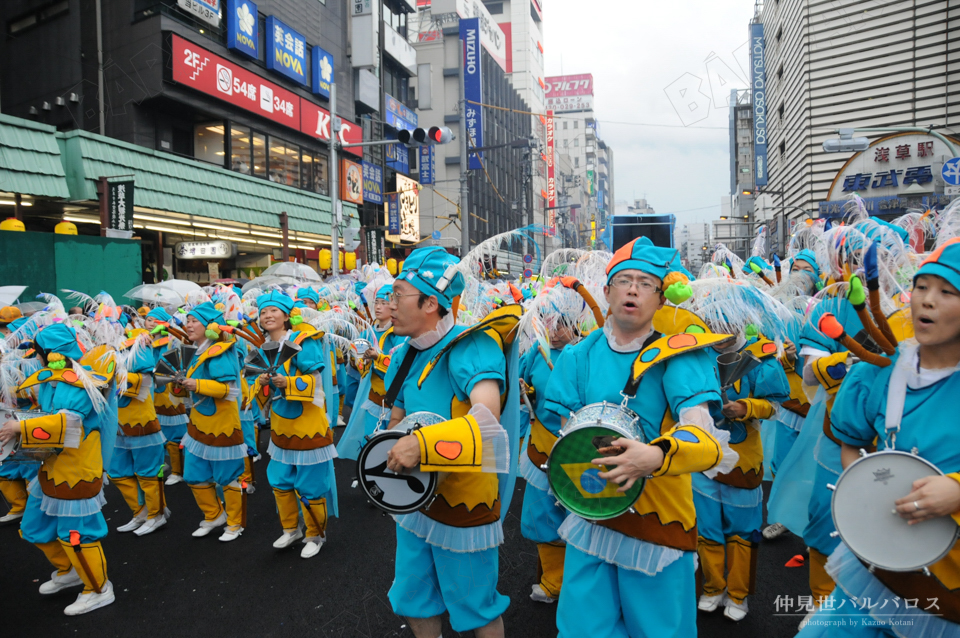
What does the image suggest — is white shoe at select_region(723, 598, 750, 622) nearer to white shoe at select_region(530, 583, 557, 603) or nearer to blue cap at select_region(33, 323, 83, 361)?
white shoe at select_region(530, 583, 557, 603)

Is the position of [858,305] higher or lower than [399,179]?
lower

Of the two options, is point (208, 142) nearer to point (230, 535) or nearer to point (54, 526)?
point (230, 535)

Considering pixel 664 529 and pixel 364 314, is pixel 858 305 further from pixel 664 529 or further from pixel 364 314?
pixel 364 314

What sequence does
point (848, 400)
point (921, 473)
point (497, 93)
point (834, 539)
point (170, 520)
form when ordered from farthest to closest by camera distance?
point (497, 93) < point (170, 520) < point (834, 539) < point (848, 400) < point (921, 473)

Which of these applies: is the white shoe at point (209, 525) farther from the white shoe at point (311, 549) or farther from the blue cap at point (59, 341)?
the blue cap at point (59, 341)

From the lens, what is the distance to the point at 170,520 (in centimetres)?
608

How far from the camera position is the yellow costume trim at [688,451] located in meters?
2.02

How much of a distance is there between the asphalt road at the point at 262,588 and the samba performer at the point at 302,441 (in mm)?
317

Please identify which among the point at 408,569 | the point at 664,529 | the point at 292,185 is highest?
the point at 292,185

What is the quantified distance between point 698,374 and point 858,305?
24.4 inches

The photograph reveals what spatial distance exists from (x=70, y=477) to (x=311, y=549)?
1938 millimetres

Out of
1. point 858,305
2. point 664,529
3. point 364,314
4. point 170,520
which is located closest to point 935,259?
point 858,305

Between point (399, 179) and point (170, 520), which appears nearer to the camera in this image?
point (170, 520)

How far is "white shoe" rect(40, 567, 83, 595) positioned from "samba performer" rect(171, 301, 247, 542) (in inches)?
41.4
